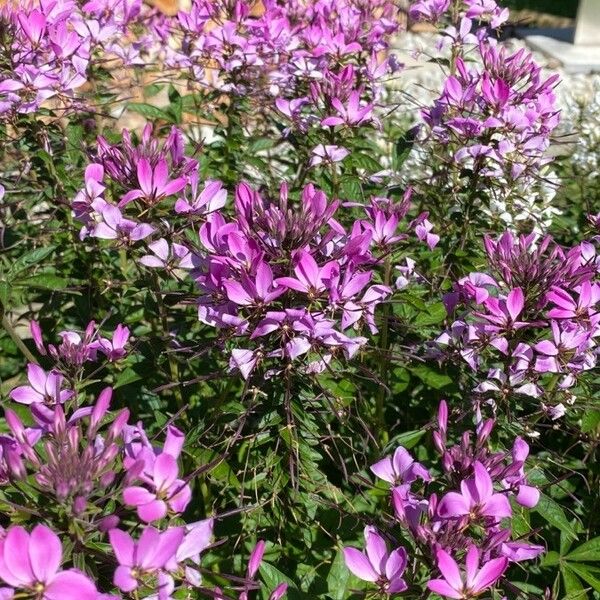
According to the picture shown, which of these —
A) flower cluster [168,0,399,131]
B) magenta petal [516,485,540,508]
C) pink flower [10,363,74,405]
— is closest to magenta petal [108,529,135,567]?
pink flower [10,363,74,405]

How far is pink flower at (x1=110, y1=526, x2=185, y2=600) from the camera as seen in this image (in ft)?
2.79

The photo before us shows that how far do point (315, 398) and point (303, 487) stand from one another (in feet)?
0.70

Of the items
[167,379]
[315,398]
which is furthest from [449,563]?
[167,379]

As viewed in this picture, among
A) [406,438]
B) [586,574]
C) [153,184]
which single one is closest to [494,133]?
[406,438]

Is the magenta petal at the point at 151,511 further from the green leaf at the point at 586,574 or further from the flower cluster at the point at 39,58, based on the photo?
the flower cluster at the point at 39,58

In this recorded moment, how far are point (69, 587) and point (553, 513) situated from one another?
36.4 inches

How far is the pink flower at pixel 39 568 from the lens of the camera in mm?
806

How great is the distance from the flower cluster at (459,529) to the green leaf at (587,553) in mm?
482

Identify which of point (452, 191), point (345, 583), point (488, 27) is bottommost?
point (345, 583)

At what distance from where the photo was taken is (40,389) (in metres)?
1.24

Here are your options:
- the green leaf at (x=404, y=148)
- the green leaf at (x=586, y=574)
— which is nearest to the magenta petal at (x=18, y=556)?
the green leaf at (x=586, y=574)

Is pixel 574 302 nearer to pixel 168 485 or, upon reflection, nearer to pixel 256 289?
pixel 256 289

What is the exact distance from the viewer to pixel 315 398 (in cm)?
134

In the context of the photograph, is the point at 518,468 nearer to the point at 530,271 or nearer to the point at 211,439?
the point at 530,271
